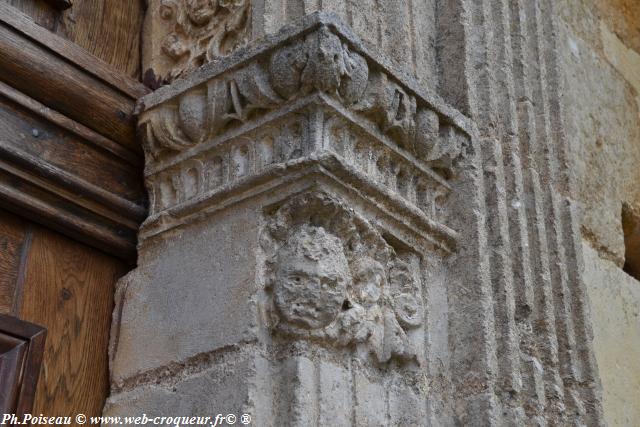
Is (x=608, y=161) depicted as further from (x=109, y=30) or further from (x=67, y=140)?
(x=67, y=140)

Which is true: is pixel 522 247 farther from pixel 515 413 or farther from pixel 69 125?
pixel 69 125

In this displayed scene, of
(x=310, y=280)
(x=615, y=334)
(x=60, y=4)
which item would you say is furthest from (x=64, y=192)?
(x=615, y=334)

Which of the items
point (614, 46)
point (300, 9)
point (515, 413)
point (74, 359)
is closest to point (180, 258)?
point (74, 359)

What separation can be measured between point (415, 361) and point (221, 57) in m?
0.73

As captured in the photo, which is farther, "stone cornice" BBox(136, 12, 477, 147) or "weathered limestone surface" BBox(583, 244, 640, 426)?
"weathered limestone surface" BBox(583, 244, 640, 426)

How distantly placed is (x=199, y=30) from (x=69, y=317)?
2.30 ft

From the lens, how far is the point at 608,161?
337cm

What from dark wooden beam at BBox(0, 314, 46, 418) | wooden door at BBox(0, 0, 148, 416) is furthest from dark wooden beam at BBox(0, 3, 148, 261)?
dark wooden beam at BBox(0, 314, 46, 418)

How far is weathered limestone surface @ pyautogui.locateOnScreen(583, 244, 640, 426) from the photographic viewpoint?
290cm

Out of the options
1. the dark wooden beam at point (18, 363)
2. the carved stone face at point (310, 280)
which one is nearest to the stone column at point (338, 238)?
the carved stone face at point (310, 280)

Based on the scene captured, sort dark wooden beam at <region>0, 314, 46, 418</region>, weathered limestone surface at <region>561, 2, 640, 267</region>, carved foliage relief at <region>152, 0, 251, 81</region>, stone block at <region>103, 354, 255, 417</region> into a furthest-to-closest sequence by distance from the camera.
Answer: weathered limestone surface at <region>561, 2, 640, 267</region>
carved foliage relief at <region>152, 0, 251, 81</region>
dark wooden beam at <region>0, 314, 46, 418</region>
stone block at <region>103, 354, 255, 417</region>

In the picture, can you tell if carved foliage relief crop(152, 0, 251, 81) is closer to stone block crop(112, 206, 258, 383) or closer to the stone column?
the stone column

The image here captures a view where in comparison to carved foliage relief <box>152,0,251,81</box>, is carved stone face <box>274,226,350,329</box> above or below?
below

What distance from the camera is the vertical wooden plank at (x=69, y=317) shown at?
2.10m
